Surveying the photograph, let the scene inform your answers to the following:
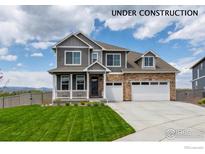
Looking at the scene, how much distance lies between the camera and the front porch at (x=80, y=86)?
2067cm

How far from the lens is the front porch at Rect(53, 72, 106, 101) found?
2067 centimetres

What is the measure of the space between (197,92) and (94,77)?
7.60 metres

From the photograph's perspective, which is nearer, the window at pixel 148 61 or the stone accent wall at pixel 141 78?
the stone accent wall at pixel 141 78

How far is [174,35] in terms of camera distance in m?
8.70

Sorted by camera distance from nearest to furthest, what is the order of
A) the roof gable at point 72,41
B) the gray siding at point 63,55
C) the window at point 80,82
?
the roof gable at point 72,41, the gray siding at point 63,55, the window at point 80,82

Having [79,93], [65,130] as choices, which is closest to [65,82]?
[79,93]

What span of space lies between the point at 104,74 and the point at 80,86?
2.16 meters

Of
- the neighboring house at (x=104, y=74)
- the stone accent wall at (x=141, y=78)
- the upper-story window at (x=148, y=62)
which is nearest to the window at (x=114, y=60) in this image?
the neighboring house at (x=104, y=74)

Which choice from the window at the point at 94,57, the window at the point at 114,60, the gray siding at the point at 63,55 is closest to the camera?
the gray siding at the point at 63,55

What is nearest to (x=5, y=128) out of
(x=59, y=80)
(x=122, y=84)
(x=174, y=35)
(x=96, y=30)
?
(x=96, y=30)

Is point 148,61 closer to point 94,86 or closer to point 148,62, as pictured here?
point 148,62

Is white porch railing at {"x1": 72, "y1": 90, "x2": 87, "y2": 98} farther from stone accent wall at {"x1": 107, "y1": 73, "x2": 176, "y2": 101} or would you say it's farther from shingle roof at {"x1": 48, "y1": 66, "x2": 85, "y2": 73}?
stone accent wall at {"x1": 107, "y1": 73, "x2": 176, "y2": 101}

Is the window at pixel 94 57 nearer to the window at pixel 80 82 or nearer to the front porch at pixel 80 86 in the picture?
the front porch at pixel 80 86
